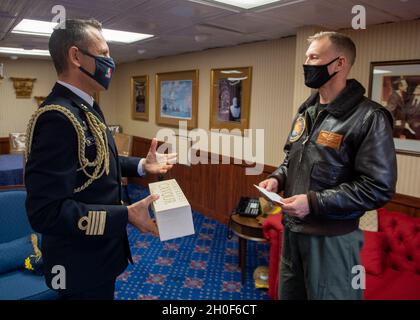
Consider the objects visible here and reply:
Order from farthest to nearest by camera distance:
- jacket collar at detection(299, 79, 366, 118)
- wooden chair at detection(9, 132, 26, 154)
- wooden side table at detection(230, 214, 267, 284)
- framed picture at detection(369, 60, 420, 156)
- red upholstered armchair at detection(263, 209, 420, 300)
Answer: wooden chair at detection(9, 132, 26, 154) < wooden side table at detection(230, 214, 267, 284) < framed picture at detection(369, 60, 420, 156) < red upholstered armchair at detection(263, 209, 420, 300) < jacket collar at detection(299, 79, 366, 118)

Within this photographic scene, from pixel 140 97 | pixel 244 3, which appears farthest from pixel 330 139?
pixel 140 97

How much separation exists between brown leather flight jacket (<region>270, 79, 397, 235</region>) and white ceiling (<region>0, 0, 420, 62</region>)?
117cm

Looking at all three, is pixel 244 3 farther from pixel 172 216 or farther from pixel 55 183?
pixel 55 183

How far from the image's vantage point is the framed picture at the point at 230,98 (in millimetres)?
4285

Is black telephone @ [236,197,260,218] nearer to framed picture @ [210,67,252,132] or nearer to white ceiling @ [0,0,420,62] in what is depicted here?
framed picture @ [210,67,252,132]

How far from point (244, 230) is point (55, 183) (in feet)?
6.89

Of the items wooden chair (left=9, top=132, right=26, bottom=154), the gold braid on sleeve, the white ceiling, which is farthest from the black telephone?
wooden chair (left=9, top=132, right=26, bottom=154)

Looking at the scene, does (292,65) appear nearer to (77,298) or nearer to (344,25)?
(344,25)

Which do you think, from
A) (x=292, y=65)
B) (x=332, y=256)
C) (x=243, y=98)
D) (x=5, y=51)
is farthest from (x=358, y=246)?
(x=5, y=51)

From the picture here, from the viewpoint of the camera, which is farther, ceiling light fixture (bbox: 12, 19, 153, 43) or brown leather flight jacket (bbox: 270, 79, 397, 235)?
ceiling light fixture (bbox: 12, 19, 153, 43)

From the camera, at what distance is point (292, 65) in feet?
12.2

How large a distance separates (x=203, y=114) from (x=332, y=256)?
12.2 feet

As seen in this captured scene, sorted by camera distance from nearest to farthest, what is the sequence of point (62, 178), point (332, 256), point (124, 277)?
1. point (62, 178)
2. point (332, 256)
3. point (124, 277)

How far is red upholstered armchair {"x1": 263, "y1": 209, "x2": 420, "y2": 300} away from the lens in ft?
7.66
